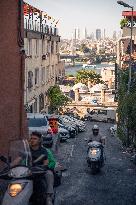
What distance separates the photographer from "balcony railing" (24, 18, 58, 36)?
35.3 m

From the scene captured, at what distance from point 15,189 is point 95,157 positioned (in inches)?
280

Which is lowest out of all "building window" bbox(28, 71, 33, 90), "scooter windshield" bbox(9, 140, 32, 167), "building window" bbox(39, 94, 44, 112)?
"building window" bbox(39, 94, 44, 112)

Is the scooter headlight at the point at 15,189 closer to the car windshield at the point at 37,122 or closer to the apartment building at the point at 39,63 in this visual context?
A: the car windshield at the point at 37,122

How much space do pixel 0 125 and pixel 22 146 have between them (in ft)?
11.9

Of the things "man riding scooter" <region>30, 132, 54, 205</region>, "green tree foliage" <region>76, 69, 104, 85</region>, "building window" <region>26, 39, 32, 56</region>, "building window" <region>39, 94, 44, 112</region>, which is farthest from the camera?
"green tree foliage" <region>76, 69, 104, 85</region>

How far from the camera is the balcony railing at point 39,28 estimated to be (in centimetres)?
3528

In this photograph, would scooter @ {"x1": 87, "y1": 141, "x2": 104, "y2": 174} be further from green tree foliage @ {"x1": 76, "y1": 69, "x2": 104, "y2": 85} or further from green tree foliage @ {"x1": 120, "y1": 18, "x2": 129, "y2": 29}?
green tree foliage @ {"x1": 76, "y1": 69, "x2": 104, "y2": 85}

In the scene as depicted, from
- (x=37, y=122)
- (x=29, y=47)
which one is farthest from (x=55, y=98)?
(x=37, y=122)

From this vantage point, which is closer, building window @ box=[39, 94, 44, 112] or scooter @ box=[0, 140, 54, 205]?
scooter @ box=[0, 140, 54, 205]

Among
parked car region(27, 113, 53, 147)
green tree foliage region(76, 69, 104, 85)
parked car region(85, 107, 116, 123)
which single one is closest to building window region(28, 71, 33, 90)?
parked car region(27, 113, 53, 147)

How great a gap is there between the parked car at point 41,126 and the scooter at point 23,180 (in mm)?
10120

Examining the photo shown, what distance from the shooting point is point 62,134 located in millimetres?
24781

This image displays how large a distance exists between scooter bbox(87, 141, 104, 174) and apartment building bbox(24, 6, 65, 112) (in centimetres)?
1971

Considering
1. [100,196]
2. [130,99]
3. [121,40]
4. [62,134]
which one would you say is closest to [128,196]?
[100,196]
